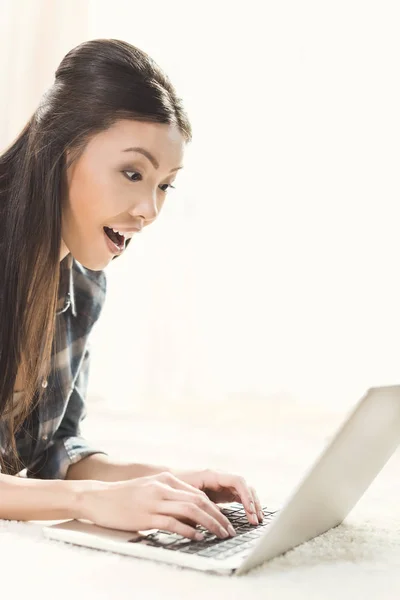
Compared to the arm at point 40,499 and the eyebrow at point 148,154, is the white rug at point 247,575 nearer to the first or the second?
the arm at point 40,499

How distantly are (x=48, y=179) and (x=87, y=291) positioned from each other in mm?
334

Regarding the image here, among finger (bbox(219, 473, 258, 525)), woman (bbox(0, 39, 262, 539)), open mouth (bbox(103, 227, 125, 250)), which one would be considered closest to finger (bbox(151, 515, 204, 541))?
finger (bbox(219, 473, 258, 525))

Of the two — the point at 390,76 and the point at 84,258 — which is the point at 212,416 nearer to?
the point at 390,76

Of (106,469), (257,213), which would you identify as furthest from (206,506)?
(257,213)

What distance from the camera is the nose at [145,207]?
1.39 m

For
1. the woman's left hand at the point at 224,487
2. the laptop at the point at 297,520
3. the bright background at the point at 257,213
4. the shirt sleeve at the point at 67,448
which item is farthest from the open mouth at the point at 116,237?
the bright background at the point at 257,213

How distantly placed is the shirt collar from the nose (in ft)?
0.71

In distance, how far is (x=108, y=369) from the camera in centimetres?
291

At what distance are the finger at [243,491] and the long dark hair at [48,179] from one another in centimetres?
42

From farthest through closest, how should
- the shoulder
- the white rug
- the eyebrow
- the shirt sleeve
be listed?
the shoulder, the shirt sleeve, the eyebrow, the white rug

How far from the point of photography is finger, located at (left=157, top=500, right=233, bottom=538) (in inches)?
39.3

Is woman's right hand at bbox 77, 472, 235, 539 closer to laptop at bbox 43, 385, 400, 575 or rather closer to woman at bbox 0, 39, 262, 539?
laptop at bbox 43, 385, 400, 575

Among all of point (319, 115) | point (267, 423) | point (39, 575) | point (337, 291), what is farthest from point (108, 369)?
point (39, 575)

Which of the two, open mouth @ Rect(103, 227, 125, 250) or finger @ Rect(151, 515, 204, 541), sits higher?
open mouth @ Rect(103, 227, 125, 250)
